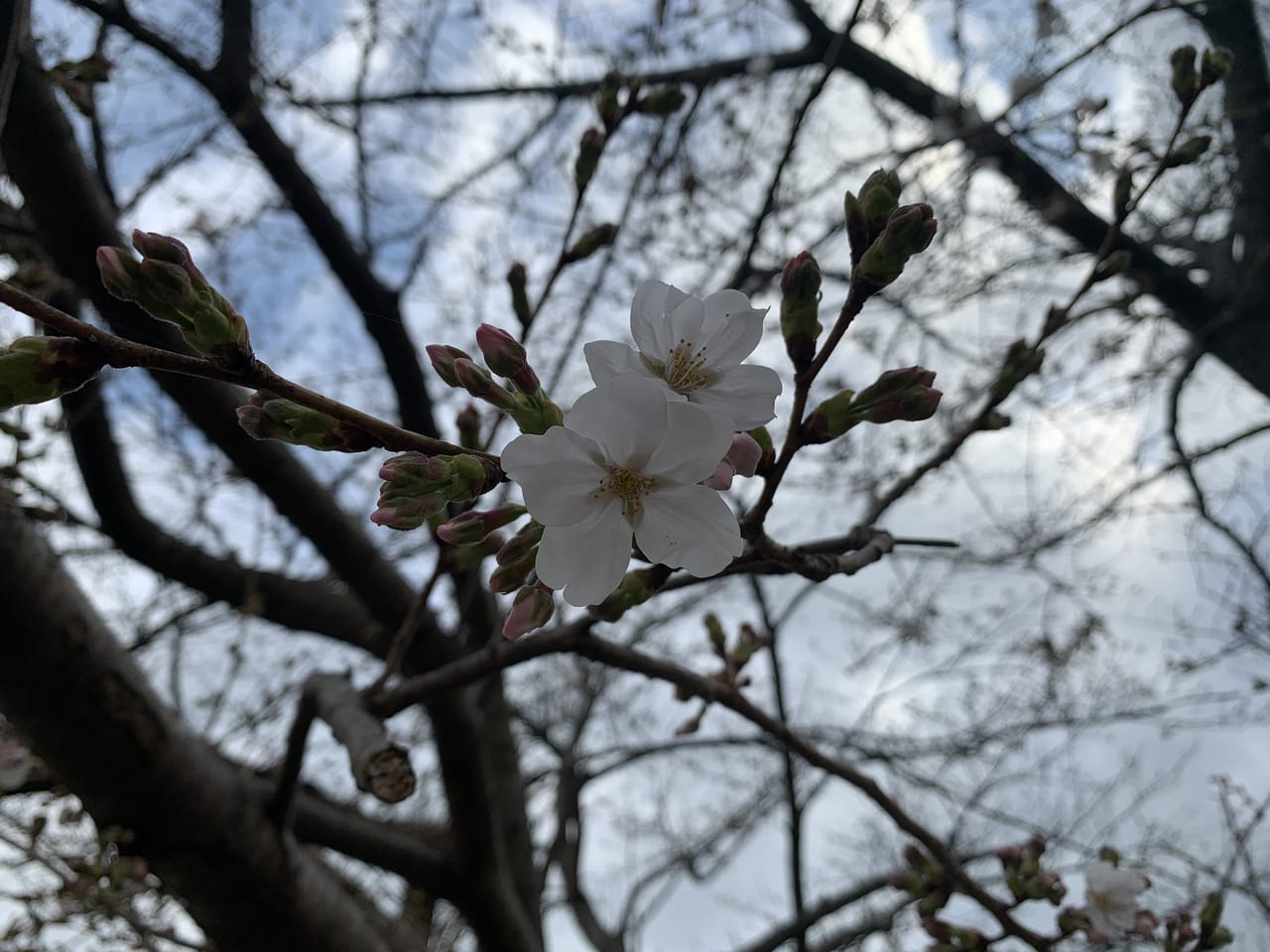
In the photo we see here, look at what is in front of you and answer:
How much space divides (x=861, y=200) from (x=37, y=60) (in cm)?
211

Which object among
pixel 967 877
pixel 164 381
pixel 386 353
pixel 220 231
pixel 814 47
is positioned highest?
pixel 814 47

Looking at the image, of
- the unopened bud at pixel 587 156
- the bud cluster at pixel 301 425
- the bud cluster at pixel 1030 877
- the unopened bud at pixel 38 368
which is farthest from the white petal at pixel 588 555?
the bud cluster at pixel 1030 877

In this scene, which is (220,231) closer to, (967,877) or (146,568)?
(146,568)

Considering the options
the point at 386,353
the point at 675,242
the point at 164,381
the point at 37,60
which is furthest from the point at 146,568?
the point at 675,242

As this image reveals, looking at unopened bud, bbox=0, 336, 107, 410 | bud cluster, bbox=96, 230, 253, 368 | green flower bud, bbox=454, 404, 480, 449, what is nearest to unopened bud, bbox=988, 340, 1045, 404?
green flower bud, bbox=454, 404, 480, 449

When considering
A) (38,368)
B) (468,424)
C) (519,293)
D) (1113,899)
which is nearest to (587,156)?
(519,293)

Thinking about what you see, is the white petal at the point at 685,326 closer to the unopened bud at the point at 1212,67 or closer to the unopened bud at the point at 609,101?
the unopened bud at the point at 609,101

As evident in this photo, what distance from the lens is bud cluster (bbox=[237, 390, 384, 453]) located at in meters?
0.74

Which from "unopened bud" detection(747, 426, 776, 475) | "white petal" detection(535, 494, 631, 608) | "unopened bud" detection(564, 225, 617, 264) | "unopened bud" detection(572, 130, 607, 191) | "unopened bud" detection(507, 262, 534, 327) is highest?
"unopened bud" detection(572, 130, 607, 191)

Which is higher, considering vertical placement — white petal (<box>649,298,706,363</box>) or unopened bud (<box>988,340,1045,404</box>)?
unopened bud (<box>988,340,1045,404</box>)

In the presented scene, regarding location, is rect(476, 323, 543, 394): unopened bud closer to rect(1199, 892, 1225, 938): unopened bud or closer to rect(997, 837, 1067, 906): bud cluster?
rect(997, 837, 1067, 906): bud cluster

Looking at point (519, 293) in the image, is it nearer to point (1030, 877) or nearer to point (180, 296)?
point (180, 296)

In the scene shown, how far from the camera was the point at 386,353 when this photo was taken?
3.71m

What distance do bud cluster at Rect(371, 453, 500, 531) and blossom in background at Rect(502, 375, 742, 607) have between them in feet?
0.23
